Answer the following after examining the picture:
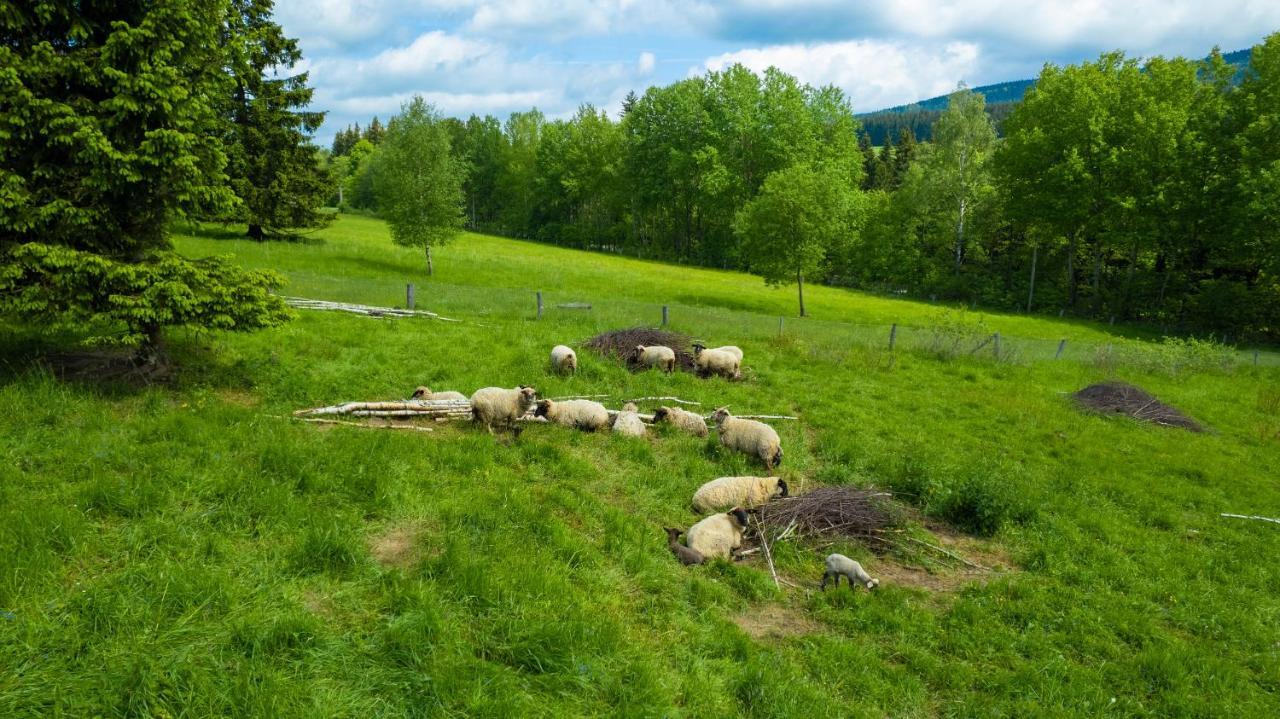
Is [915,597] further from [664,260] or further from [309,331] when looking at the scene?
[664,260]

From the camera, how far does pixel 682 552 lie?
7.40m

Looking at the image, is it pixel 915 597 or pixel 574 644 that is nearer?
pixel 574 644

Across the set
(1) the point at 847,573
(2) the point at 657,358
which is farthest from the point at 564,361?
(1) the point at 847,573

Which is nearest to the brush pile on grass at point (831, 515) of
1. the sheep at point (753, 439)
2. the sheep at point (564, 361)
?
the sheep at point (753, 439)

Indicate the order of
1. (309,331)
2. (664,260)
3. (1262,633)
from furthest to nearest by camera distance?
(664,260) < (309,331) < (1262,633)

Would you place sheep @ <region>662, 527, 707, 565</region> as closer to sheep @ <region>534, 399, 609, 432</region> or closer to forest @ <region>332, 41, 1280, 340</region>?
sheep @ <region>534, 399, 609, 432</region>

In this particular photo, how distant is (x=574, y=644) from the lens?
205 inches

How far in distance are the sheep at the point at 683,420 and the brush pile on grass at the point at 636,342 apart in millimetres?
4645

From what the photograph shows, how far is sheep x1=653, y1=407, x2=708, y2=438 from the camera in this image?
11.9 metres

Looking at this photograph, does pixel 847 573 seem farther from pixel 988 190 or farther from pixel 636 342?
pixel 988 190

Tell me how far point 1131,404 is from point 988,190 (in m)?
40.1

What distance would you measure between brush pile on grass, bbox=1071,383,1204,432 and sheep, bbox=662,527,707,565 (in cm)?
1435

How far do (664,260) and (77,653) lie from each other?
64159mm

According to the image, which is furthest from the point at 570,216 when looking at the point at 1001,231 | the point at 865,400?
the point at 865,400
